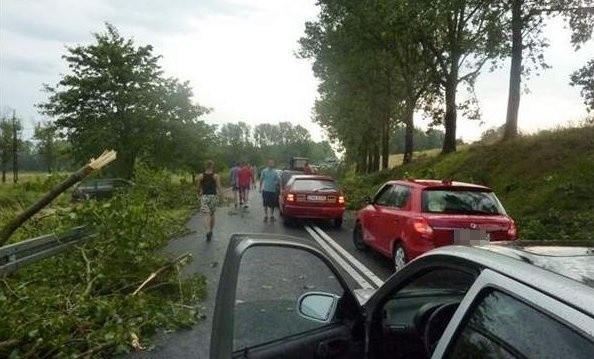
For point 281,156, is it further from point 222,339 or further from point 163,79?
point 222,339

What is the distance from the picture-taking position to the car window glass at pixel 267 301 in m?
2.89

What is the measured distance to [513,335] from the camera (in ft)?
6.43

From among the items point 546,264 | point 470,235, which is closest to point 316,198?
point 470,235

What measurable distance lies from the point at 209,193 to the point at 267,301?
1080 cm

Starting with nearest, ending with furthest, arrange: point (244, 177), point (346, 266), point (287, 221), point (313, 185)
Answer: point (346, 266)
point (313, 185)
point (287, 221)
point (244, 177)

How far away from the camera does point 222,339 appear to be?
2758mm

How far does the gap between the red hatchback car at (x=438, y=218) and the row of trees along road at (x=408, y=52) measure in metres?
9.09

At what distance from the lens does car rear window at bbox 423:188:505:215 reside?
8.88 m

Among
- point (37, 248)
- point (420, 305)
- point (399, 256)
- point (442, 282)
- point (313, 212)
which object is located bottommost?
point (399, 256)

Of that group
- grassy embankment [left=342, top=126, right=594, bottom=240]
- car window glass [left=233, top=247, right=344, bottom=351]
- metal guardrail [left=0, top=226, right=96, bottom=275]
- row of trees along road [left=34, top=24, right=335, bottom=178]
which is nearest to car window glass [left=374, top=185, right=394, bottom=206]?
grassy embankment [left=342, top=126, right=594, bottom=240]

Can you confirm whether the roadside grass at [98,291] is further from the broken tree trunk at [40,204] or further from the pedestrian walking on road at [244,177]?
the pedestrian walking on road at [244,177]

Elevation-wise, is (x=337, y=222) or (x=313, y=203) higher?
(x=313, y=203)

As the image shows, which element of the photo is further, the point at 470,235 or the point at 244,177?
the point at 244,177

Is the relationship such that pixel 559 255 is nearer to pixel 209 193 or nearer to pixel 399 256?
pixel 399 256
